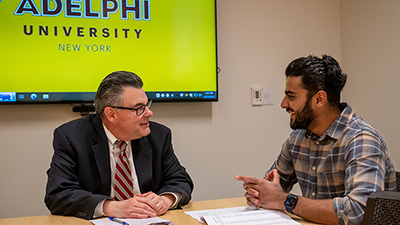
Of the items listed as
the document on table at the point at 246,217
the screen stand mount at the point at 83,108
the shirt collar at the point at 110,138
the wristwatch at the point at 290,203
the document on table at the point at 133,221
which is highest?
the screen stand mount at the point at 83,108

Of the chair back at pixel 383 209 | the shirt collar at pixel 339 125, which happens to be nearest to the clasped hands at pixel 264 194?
the shirt collar at pixel 339 125

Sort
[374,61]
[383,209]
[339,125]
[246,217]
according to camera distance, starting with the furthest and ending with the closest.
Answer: [374,61] → [339,125] → [246,217] → [383,209]

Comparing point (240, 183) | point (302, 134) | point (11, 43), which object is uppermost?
point (11, 43)

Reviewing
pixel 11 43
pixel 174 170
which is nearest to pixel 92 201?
pixel 174 170

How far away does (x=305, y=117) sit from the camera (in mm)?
1963

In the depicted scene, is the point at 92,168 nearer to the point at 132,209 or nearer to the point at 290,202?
the point at 132,209

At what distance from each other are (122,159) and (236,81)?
Answer: 4.40ft

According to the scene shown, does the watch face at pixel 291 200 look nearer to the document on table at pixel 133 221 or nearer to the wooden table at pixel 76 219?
the wooden table at pixel 76 219

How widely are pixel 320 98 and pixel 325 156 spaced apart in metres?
0.25

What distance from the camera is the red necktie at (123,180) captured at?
211 cm

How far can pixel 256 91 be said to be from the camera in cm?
328

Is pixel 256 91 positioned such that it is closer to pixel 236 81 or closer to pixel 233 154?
pixel 236 81

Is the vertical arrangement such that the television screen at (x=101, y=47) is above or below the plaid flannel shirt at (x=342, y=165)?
above

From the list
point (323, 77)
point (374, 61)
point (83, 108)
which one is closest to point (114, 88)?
point (83, 108)
